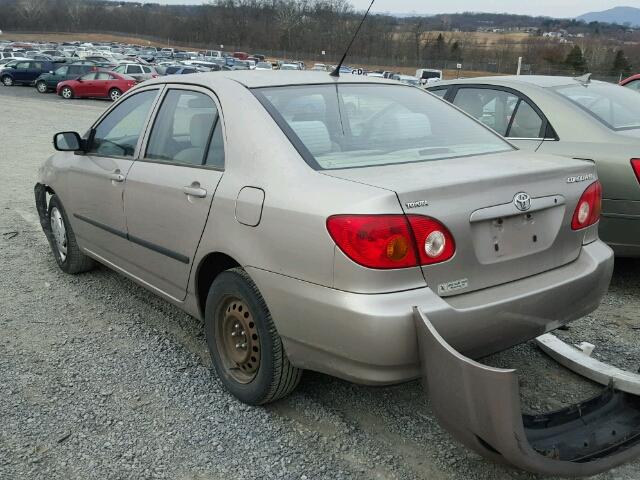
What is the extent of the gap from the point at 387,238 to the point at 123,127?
2.58 m

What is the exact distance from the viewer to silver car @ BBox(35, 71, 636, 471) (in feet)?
8.11

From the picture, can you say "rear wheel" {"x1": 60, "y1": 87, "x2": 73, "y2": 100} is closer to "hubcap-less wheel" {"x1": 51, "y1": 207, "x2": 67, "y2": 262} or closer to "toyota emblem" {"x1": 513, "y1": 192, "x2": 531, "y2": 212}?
"hubcap-less wheel" {"x1": 51, "y1": 207, "x2": 67, "y2": 262}

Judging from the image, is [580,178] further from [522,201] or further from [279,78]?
[279,78]

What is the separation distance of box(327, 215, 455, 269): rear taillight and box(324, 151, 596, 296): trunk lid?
0.05 meters

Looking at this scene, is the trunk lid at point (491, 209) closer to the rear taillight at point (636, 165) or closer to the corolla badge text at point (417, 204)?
the corolla badge text at point (417, 204)

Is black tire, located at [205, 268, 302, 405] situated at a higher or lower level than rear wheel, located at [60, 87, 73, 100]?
higher

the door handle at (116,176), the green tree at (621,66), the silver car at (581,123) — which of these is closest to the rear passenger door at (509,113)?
the silver car at (581,123)

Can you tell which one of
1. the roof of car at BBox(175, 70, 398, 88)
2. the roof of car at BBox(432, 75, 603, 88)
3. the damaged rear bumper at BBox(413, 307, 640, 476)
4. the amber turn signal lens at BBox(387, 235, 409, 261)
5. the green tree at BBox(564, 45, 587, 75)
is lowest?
the green tree at BBox(564, 45, 587, 75)

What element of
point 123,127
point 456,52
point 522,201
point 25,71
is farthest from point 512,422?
point 456,52

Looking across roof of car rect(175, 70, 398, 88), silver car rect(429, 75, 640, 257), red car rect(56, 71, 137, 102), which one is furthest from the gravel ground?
red car rect(56, 71, 137, 102)

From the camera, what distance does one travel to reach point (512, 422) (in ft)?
7.00

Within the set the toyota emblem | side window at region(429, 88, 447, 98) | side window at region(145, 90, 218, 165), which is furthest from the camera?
side window at region(429, 88, 447, 98)

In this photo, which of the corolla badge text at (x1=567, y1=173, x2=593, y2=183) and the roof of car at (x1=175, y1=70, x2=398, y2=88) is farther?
the roof of car at (x1=175, y1=70, x2=398, y2=88)

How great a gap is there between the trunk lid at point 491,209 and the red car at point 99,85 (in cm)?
2790
